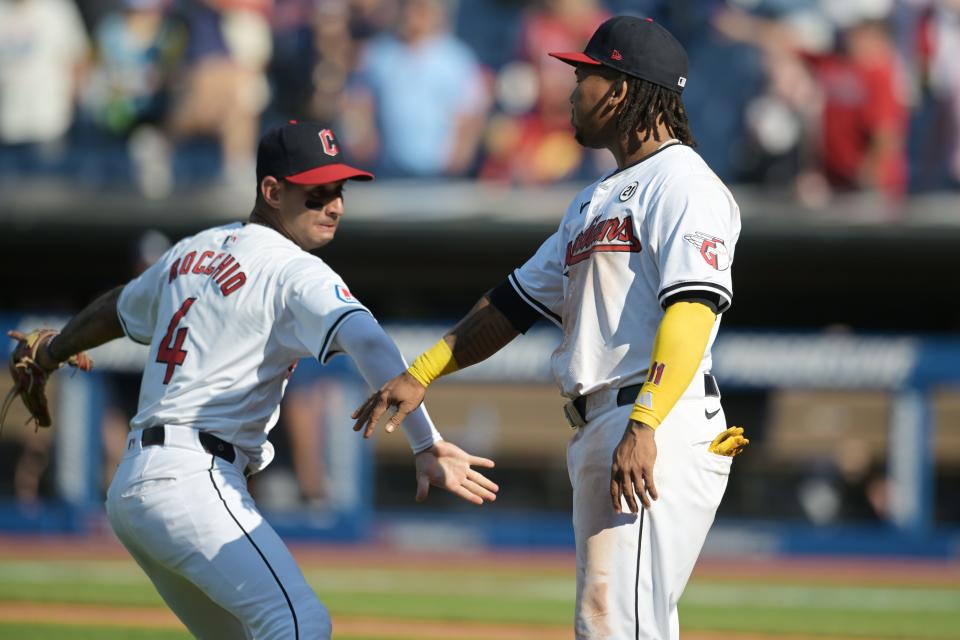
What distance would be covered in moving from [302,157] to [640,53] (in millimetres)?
1010

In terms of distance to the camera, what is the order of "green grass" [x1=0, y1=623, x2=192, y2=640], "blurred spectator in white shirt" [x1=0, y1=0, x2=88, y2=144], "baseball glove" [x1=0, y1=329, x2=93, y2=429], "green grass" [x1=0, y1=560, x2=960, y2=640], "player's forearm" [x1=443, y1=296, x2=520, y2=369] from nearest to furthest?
1. "player's forearm" [x1=443, y1=296, x2=520, y2=369]
2. "baseball glove" [x1=0, y1=329, x2=93, y2=429]
3. "green grass" [x1=0, y1=623, x2=192, y2=640]
4. "green grass" [x1=0, y1=560, x2=960, y2=640]
5. "blurred spectator in white shirt" [x1=0, y1=0, x2=88, y2=144]

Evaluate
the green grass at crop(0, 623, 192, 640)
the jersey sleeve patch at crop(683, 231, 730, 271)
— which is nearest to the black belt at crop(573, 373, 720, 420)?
the jersey sleeve patch at crop(683, 231, 730, 271)

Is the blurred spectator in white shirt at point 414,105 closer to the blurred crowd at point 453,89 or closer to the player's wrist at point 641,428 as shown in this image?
the blurred crowd at point 453,89

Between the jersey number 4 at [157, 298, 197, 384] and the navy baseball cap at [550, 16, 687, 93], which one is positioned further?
the jersey number 4 at [157, 298, 197, 384]

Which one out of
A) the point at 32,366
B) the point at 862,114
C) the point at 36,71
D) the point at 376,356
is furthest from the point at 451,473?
the point at 36,71

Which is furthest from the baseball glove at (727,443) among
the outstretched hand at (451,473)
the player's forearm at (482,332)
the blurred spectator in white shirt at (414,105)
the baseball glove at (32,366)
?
the blurred spectator in white shirt at (414,105)

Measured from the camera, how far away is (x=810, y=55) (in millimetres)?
11539

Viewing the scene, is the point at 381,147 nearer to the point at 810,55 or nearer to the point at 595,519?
the point at 810,55

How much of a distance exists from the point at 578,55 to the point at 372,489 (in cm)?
884

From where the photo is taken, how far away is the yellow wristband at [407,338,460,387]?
3.53 metres

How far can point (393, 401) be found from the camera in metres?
3.45

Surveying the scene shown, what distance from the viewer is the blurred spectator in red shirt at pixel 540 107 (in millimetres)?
11766

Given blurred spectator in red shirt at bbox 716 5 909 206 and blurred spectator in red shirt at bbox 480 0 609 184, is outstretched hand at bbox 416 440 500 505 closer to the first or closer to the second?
blurred spectator in red shirt at bbox 480 0 609 184

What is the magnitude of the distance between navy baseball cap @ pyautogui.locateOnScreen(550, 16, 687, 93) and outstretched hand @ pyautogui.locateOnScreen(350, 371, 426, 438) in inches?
37.5
